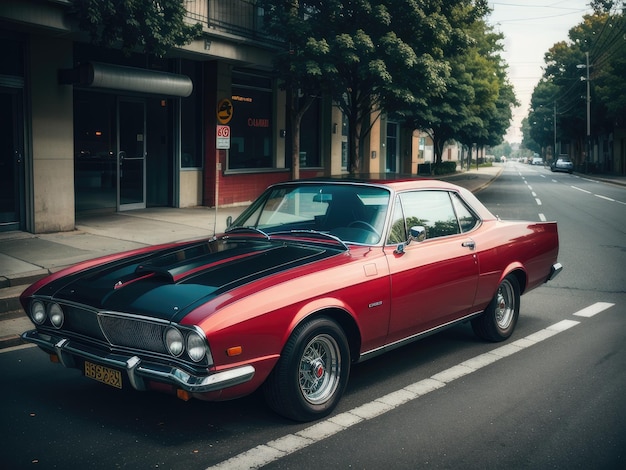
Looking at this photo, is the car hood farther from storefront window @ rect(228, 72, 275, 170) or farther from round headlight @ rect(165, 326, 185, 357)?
storefront window @ rect(228, 72, 275, 170)

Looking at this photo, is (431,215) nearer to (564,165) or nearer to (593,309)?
(593,309)

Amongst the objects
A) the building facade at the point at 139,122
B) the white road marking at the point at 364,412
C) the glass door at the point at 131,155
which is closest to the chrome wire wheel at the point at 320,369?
the white road marking at the point at 364,412

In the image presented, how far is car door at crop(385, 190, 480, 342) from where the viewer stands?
5.10 metres

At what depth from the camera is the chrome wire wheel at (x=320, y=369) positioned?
174 inches

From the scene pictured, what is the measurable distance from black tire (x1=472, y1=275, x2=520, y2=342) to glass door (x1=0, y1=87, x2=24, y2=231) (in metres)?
9.24

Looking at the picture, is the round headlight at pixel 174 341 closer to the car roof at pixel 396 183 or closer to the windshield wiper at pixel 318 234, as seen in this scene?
the windshield wiper at pixel 318 234

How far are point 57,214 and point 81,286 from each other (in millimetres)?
8972

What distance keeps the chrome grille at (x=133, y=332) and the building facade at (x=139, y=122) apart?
8.46 m

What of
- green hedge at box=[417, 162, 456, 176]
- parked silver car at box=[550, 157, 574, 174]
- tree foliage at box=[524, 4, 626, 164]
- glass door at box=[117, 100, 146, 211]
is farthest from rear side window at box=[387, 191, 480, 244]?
parked silver car at box=[550, 157, 574, 174]

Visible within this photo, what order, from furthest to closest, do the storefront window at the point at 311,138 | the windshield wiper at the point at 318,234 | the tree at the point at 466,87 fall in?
the storefront window at the point at 311,138 → the tree at the point at 466,87 → the windshield wiper at the point at 318,234

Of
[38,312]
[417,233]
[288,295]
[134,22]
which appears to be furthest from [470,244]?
[134,22]

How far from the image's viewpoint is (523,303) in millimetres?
8305

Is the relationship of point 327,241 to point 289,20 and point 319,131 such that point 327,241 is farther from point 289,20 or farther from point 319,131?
point 319,131

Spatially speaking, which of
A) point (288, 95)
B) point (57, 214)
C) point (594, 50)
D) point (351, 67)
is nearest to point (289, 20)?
point (351, 67)
